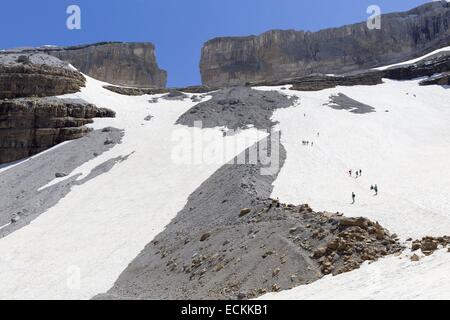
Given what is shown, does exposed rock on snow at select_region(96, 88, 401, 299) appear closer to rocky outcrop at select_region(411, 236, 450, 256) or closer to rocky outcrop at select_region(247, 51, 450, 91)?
rocky outcrop at select_region(411, 236, 450, 256)

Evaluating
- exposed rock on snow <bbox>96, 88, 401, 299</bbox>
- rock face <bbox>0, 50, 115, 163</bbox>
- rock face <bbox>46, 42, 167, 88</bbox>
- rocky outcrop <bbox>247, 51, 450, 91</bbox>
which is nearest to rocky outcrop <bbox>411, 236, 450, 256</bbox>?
exposed rock on snow <bbox>96, 88, 401, 299</bbox>

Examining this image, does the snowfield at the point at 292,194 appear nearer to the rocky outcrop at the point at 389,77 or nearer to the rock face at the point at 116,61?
the rocky outcrop at the point at 389,77

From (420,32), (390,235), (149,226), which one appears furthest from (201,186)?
(420,32)

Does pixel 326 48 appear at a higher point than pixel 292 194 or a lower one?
higher

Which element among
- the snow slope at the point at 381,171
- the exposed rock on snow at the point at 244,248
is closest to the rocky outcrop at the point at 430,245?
the snow slope at the point at 381,171

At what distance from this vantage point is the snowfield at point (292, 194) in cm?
1348

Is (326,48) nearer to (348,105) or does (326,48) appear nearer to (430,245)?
(348,105)

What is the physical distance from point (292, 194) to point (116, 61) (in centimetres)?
8322

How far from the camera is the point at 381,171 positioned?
30.7 m

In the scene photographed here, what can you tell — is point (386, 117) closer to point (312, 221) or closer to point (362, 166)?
point (362, 166)

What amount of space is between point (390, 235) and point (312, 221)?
9.15ft

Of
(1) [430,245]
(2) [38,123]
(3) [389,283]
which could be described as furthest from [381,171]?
(2) [38,123]

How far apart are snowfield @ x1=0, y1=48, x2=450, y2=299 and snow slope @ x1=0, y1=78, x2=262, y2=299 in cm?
9

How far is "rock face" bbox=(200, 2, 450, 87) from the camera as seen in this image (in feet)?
310
